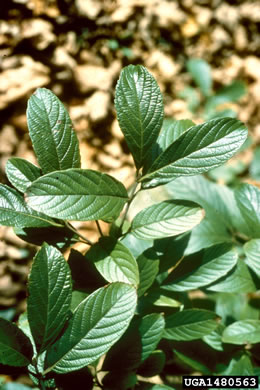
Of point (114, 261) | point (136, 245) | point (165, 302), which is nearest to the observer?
point (114, 261)

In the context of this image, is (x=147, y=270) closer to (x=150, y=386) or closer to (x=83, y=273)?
(x=83, y=273)

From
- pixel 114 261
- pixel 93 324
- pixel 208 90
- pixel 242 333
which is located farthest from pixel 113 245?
pixel 208 90

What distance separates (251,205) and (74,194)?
1.41 feet

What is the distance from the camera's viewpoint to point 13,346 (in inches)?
22.4

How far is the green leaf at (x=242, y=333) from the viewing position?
0.79 meters

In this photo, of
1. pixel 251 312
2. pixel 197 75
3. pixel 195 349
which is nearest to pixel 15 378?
pixel 195 349

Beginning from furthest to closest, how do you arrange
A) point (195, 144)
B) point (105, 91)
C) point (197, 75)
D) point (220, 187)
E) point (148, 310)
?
point (197, 75)
point (105, 91)
point (220, 187)
point (148, 310)
point (195, 144)

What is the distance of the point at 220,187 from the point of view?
102 cm

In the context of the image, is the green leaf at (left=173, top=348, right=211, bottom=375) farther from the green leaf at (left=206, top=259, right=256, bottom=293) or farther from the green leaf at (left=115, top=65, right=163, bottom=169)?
Result: the green leaf at (left=115, top=65, right=163, bottom=169)

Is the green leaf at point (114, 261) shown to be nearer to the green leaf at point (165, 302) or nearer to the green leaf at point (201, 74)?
the green leaf at point (165, 302)

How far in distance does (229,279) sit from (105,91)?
3.33ft

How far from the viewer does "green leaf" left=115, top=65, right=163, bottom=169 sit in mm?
604

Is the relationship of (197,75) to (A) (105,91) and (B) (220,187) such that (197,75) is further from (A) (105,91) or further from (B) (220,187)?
A: (B) (220,187)

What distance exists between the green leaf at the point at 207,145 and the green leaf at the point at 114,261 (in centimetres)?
17
